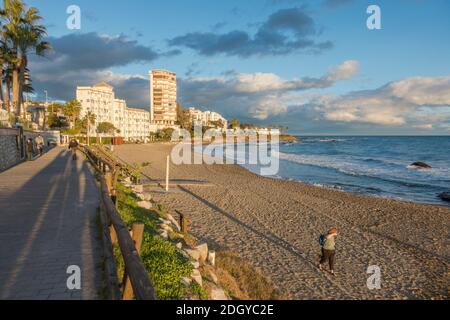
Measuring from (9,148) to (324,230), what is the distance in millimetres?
18667

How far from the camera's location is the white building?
96.6 meters

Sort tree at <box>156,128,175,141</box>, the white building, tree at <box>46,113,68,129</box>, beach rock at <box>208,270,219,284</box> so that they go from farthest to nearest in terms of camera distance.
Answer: tree at <box>156,128,175,141</box>
the white building
tree at <box>46,113,68,129</box>
beach rock at <box>208,270,219,284</box>

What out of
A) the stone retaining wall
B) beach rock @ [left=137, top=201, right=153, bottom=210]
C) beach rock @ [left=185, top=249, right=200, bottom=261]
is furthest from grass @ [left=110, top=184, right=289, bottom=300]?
the stone retaining wall

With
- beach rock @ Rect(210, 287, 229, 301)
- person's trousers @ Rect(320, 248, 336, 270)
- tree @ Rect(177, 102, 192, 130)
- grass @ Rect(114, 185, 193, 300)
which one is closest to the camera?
grass @ Rect(114, 185, 193, 300)

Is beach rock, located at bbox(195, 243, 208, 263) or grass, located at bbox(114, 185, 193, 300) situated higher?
grass, located at bbox(114, 185, 193, 300)

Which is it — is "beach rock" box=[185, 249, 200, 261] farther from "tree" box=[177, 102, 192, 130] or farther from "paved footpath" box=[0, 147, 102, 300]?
"tree" box=[177, 102, 192, 130]

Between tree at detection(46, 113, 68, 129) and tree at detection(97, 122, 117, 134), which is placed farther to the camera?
tree at detection(97, 122, 117, 134)

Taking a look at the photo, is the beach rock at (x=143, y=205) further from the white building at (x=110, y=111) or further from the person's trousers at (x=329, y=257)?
the white building at (x=110, y=111)

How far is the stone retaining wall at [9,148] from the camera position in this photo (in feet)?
56.5

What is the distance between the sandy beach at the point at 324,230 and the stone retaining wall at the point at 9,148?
28.8ft

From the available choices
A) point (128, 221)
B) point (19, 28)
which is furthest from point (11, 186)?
point (19, 28)

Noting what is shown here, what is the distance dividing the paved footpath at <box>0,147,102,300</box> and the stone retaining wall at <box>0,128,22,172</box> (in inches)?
278

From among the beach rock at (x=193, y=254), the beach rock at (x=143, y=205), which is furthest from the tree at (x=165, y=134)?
the beach rock at (x=193, y=254)

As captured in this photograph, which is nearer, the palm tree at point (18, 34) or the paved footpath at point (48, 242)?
the paved footpath at point (48, 242)
